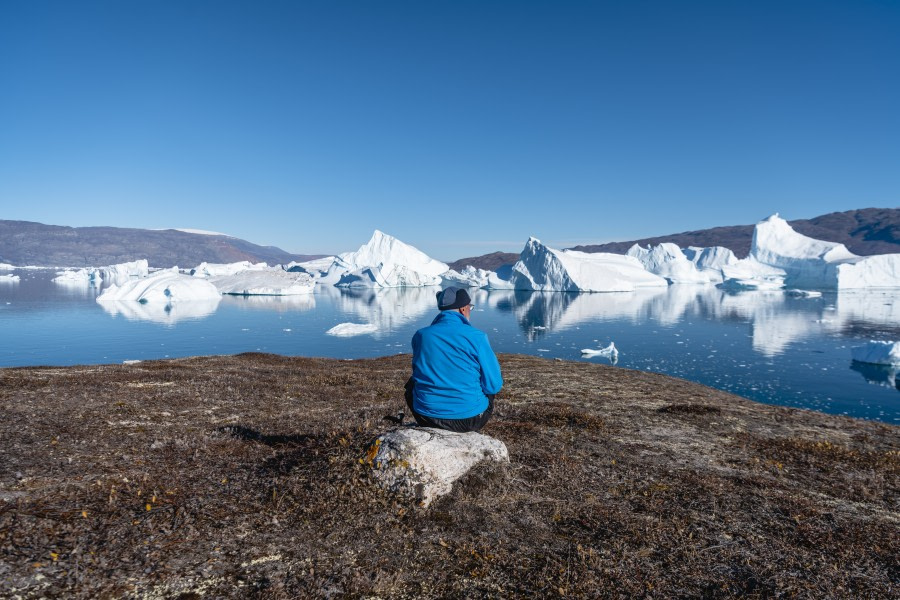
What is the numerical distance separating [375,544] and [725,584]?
3152 mm

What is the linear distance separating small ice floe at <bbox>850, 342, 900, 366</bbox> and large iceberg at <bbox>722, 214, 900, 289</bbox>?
79.6 meters

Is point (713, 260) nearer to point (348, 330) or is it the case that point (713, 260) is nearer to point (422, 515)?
point (348, 330)

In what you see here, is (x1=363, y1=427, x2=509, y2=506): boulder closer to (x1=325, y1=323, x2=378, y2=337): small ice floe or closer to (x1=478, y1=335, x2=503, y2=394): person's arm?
(x1=478, y1=335, x2=503, y2=394): person's arm

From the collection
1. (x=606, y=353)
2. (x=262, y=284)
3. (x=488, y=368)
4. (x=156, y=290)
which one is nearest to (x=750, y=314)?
(x=606, y=353)

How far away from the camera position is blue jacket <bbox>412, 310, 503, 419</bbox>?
5938 millimetres

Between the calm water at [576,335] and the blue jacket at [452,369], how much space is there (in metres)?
23.1

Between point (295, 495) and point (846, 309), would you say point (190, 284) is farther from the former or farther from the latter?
point (846, 309)

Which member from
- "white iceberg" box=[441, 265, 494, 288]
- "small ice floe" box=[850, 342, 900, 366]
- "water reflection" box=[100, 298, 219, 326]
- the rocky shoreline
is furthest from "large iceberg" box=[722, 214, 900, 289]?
the rocky shoreline

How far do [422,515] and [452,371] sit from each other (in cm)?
166

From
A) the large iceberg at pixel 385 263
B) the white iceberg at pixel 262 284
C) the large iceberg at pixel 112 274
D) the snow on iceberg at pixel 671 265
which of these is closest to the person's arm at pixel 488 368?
the white iceberg at pixel 262 284

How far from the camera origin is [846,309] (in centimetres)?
6731

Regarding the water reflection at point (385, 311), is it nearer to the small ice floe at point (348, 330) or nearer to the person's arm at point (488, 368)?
the small ice floe at point (348, 330)

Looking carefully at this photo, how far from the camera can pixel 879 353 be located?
31594 mm

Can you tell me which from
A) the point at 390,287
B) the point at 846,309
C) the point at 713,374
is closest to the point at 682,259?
the point at 846,309
